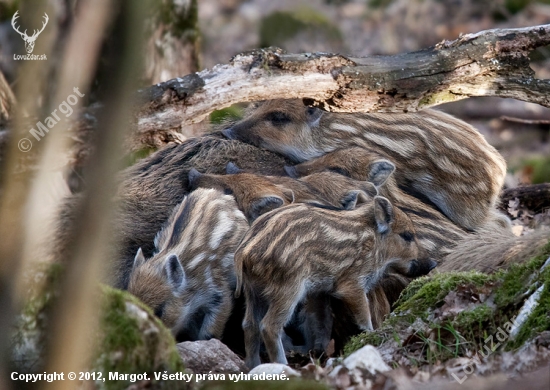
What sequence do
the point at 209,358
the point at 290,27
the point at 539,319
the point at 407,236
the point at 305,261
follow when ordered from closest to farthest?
the point at 539,319 < the point at 209,358 < the point at 305,261 < the point at 407,236 < the point at 290,27

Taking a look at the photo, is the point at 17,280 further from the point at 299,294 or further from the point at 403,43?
the point at 403,43

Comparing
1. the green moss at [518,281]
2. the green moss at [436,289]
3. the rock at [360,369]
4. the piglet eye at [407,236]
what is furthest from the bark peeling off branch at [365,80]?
the rock at [360,369]

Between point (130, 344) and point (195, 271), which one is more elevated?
point (130, 344)

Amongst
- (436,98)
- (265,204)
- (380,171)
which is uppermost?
(436,98)

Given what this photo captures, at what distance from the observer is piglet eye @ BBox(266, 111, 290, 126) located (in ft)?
20.4

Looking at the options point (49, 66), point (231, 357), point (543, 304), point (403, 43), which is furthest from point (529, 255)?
point (403, 43)

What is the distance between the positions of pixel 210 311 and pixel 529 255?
1.96m

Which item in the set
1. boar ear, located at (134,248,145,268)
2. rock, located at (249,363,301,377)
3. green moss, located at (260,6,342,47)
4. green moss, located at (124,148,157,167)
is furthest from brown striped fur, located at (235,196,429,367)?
green moss, located at (260,6,342,47)

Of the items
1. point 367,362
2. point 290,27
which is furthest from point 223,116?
point 290,27

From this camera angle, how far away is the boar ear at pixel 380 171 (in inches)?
225

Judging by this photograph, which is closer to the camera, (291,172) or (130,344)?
(130,344)

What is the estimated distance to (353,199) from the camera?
18.1ft

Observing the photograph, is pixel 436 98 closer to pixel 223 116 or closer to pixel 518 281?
pixel 518 281

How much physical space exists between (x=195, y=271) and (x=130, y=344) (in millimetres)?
2057
